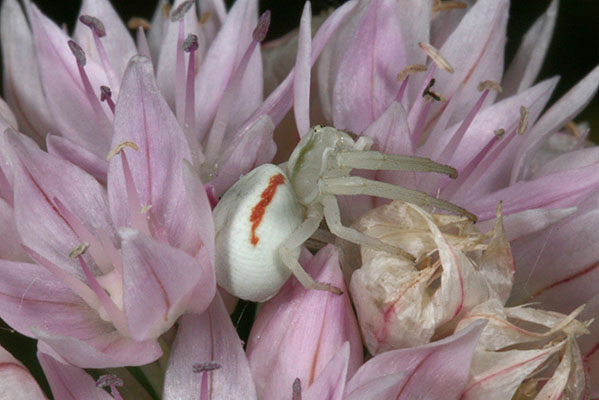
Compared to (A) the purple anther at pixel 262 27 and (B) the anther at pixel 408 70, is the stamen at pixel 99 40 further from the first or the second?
(B) the anther at pixel 408 70

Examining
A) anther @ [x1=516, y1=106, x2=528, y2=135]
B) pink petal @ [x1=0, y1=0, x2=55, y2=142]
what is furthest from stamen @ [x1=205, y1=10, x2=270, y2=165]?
anther @ [x1=516, y1=106, x2=528, y2=135]

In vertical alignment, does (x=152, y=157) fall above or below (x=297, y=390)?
above

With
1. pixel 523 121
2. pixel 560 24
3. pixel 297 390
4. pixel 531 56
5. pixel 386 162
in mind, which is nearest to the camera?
pixel 297 390

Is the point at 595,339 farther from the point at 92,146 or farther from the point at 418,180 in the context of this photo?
the point at 92,146

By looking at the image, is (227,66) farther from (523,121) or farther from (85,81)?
(523,121)

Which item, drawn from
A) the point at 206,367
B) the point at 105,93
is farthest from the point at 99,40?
the point at 206,367

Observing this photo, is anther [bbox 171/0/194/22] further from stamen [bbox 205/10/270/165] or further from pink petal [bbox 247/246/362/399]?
pink petal [bbox 247/246/362/399]
